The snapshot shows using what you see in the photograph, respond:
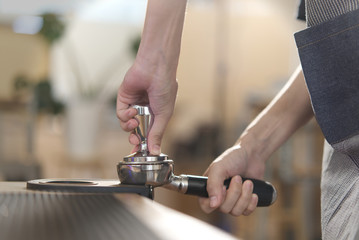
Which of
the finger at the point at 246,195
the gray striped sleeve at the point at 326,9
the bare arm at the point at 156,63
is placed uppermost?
the gray striped sleeve at the point at 326,9

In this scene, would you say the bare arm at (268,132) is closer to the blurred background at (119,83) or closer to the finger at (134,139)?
the finger at (134,139)

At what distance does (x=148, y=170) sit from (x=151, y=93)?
100 millimetres

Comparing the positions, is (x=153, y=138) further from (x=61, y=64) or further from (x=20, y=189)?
(x=61, y=64)

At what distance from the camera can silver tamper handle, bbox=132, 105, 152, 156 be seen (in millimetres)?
661

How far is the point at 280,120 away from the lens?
2.90ft

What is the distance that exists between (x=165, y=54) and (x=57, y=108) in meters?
3.25

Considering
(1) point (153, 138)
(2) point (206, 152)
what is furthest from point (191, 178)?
(2) point (206, 152)

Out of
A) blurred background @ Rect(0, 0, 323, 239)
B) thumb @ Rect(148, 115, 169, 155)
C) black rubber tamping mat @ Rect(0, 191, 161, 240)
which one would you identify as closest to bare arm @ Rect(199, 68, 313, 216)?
thumb @ Rect(148, 115, 169, 155)

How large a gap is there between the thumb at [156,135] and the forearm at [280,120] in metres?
0.22

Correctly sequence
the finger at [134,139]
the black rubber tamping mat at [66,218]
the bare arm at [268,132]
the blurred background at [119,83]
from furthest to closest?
the blurred background at [119,83] < the bare arm at [268,132] < the finger at [134,139] < the black rubber tamping mat at [66,218]

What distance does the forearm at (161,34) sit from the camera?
0.66 metres

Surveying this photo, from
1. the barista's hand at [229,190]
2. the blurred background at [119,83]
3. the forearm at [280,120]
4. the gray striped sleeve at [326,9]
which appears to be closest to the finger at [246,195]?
the barista's hand at [229,190]

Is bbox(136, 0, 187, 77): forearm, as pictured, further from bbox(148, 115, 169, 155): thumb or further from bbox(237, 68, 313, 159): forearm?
bbox(237, 68, 313, 159): forearm

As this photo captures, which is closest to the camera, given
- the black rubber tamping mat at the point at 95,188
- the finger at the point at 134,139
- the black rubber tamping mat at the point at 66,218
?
the black rubber tamping mat at the point at 66,218
